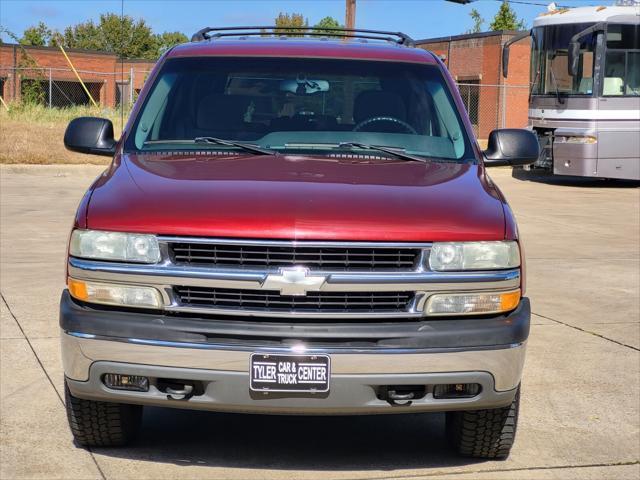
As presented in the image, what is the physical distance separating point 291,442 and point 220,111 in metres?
1.81

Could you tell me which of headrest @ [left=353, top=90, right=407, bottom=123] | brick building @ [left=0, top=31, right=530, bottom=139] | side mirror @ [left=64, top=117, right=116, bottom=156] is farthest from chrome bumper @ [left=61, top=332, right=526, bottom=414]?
brick building @ [left=0, top=31, right=530, bottom=139]

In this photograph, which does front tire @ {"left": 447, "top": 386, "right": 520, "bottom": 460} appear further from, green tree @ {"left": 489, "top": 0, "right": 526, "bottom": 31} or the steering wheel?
green tree @ {"left": 489, "top": 0, "right": 526, "bottom": 31}

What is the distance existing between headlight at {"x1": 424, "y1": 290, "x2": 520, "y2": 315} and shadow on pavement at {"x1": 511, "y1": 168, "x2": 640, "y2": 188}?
64.3ft

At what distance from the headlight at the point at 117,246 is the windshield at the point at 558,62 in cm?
1873

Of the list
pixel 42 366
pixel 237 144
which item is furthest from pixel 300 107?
pixel 42 366

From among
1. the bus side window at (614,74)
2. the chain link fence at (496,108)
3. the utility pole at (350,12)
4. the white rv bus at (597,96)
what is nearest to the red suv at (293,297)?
the white rv bus at (597,96)

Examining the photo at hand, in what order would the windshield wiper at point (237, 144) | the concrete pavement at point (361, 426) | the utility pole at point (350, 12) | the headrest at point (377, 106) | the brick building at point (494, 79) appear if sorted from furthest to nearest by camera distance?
the brick building at point (494, 79) < the utility pole at point (350, 12) < the headrest at point (377, 106) < the windshield wiper at point (237, 144) < the concrete pavement at point (361, 426)

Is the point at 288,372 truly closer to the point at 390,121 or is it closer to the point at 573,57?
the point at 390,121

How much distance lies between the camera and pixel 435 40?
44.8 meters

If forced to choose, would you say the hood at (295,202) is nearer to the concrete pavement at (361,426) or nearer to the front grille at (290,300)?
the front grille at (290,300)

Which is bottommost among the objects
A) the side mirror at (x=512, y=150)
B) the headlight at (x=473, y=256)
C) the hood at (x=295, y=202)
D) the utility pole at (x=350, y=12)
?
the headlight at (x=473, y=256)

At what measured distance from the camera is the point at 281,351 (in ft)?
14.1

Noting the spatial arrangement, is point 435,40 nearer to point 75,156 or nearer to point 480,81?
point 480,81

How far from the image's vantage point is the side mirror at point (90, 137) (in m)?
5.83
